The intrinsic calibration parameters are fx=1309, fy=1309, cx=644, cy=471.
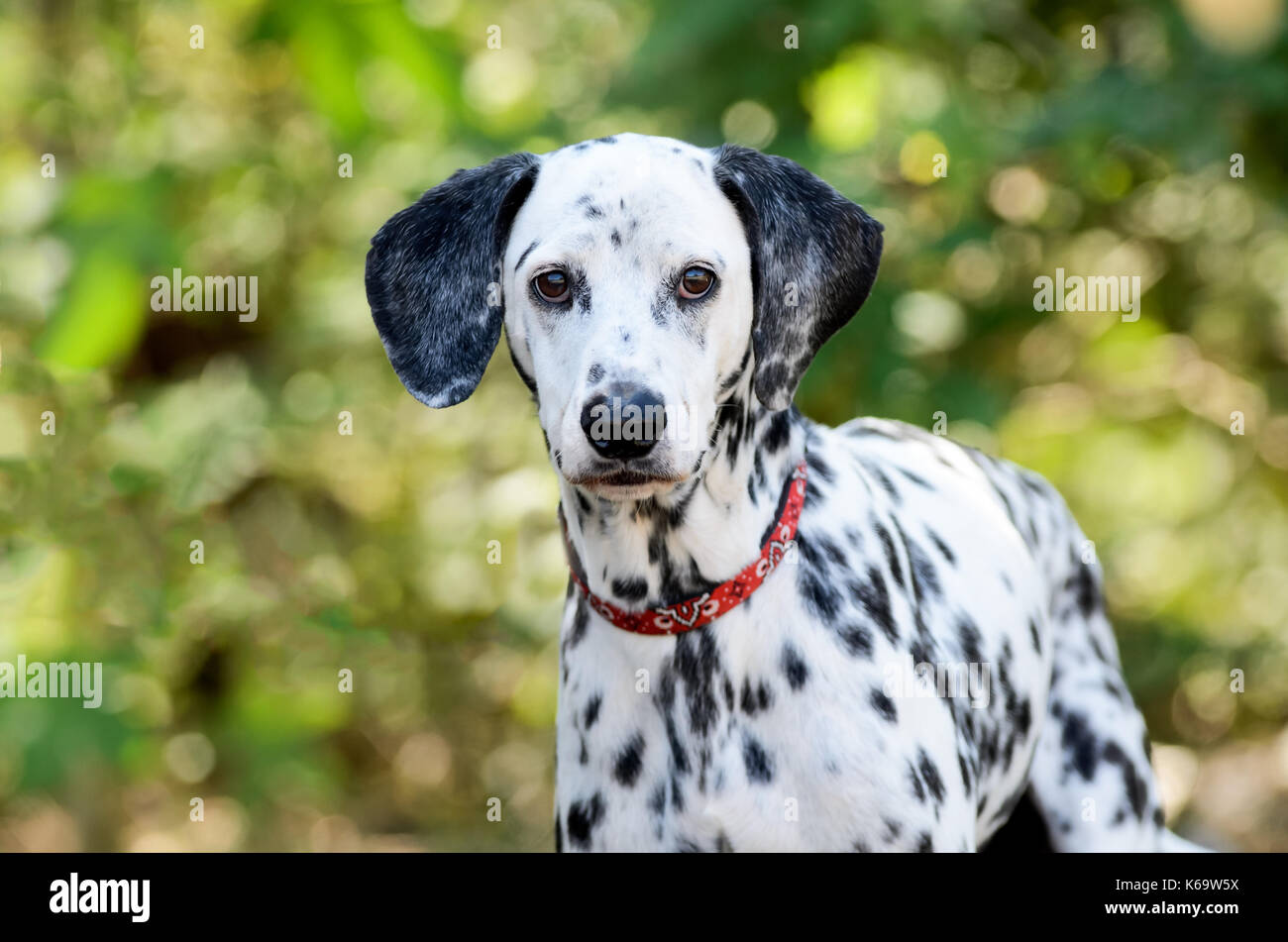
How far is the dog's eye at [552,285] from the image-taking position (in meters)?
2.38

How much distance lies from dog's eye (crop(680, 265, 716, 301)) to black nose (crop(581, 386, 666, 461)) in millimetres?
263

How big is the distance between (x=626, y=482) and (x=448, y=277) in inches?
23.5

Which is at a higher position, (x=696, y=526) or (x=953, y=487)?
(x=953, y=487)

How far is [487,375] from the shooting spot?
598 cm

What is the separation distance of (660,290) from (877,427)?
1378 millimetres

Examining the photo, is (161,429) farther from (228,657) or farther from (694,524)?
(694,524)
